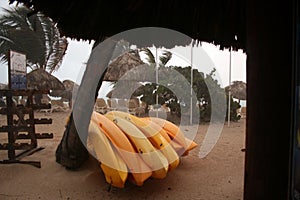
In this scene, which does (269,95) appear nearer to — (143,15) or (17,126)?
(143,15)

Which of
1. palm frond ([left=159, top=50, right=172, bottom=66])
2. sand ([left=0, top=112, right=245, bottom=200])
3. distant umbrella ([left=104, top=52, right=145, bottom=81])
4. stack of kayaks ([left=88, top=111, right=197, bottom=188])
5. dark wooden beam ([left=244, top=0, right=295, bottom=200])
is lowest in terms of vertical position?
sand ([left=0, top=112, right=245, bottom=200])

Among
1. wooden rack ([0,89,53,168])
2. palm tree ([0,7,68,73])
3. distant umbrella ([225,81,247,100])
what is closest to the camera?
wooden rack ([0,89,53,168])

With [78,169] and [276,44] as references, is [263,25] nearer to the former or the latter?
[276,44]

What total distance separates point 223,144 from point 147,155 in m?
2.97

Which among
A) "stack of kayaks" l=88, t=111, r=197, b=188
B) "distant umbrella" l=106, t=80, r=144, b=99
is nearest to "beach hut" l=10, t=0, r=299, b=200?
"stack of kayaks" l=88, t=111, r=197, b=188

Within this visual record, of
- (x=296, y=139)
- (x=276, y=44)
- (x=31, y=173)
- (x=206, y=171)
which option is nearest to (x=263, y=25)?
(x=276, y=44)

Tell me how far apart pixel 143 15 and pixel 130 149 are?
6.18ft

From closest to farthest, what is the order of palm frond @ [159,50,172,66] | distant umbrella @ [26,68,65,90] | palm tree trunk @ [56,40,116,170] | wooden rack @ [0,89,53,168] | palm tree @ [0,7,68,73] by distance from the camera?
palm tree trunk @ [56,40,116,170]
wooden rack @ [0,89,53,168]
palm frond @ [159,50,172,66]
palm tree @ [0,7,68,73]
distant umbrella @ [26,68,65,90]

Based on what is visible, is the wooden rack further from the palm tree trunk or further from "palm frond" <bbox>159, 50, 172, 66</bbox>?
"palm frond" <bbox>159, 50, 172, 66</bbox>

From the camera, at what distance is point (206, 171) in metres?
3.93

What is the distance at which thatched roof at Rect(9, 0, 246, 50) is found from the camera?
169 cm

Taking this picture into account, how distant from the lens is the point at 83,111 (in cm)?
375

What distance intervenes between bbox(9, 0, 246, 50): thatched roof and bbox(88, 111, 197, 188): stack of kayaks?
1.51 metres

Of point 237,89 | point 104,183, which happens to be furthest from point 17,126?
point 237,89
